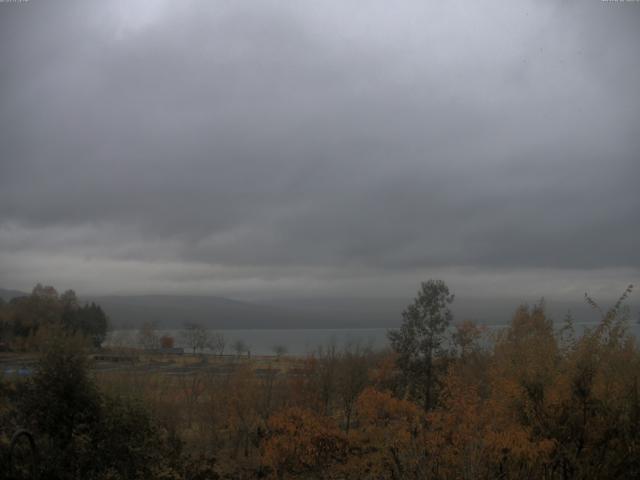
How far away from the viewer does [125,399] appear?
46.3ft

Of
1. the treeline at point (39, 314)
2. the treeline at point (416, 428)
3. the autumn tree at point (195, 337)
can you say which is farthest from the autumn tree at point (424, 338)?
the autumn tree at point (195, 337)

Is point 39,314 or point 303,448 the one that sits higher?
point 39,314

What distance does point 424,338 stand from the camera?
32875 mm

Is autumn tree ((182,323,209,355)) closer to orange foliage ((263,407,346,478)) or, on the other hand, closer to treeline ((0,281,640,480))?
orange foliage ((263,407,346,478))

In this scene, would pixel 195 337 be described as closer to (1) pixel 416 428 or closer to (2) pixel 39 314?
(2) pixel 39 314

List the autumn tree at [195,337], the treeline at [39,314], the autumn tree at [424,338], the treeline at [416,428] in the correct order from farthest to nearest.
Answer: the autumn tree at [195,337] → the treeline at [39,314] → the autumn tree at [424,338] → the treeline at [416,428]

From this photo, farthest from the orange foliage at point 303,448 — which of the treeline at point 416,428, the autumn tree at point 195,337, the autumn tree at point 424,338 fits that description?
the autumn tree at point 195,337

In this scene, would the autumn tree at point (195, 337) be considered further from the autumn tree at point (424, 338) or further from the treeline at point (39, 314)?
the autumn tree at point (424, 338)

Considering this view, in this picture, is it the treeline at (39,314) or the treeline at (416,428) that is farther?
the treeline at (39,314)

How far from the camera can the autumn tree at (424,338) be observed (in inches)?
1287

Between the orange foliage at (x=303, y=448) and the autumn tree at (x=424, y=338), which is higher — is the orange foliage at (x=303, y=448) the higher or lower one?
the lower one

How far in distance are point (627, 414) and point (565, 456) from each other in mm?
2034

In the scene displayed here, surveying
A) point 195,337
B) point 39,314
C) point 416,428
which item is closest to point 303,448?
point 416,428

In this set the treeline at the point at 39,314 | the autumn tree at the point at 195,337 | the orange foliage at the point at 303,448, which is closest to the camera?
the orange foliage at the point at 303,448
